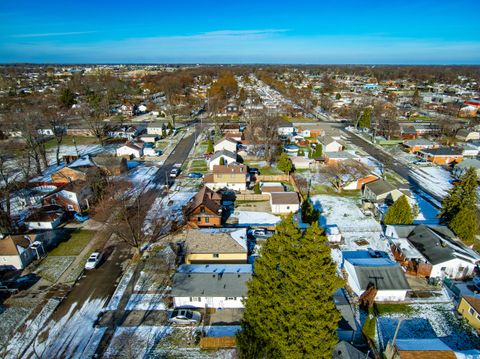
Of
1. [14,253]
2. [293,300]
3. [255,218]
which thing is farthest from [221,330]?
[14,253]

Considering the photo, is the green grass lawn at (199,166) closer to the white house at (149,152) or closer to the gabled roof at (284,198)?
A: the white house at (149,152)

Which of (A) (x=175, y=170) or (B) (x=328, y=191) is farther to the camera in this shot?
(A) (x=175, y=170)

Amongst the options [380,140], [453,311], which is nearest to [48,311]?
[453,311]

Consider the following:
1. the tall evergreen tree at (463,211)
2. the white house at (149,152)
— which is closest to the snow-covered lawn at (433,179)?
the tall evergreen tree at (463,211)

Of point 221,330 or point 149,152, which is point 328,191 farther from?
point 149,152

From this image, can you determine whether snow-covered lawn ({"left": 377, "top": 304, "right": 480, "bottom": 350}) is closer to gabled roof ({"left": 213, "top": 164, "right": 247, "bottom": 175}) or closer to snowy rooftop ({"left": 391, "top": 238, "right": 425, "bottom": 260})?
snowy rooftop ({"left": 391, "top": 238, "right": 425, "bottom": 260})

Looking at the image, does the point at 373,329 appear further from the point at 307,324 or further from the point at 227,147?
the point at 227,147
